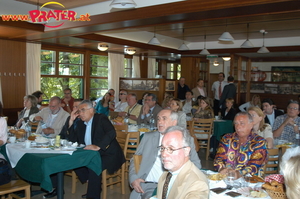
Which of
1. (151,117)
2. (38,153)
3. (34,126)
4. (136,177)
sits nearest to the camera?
(136,177)

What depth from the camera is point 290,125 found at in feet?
17.1

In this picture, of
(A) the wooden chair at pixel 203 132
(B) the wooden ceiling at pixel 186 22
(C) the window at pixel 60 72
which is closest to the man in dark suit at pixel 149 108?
(A) the wooden chair at pixel 203 132

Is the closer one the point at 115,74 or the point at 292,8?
the point at 292,8

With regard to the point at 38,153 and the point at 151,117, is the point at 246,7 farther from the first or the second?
the point at 38,153

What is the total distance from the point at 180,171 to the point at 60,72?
34.0ft

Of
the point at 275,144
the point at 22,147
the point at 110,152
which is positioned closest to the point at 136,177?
the point at 110,152

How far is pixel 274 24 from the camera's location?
31.9 ft

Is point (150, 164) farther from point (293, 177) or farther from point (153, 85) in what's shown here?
point (153, 85)

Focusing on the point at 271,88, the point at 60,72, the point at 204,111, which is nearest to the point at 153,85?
the point at 60,72

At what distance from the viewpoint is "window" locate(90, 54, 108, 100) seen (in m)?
12.9

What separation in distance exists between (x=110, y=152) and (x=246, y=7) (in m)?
3.17

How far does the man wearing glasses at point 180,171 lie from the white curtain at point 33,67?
29.3 ft

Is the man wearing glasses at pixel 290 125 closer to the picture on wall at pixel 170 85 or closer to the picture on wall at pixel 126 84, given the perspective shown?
the picture on wall at pixel 170 85

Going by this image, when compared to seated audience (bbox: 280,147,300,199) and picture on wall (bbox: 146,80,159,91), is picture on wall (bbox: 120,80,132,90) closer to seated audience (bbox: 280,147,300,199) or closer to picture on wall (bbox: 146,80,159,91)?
picture on wall (bbox: 146,80,159,91)
